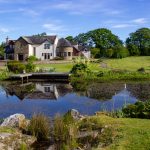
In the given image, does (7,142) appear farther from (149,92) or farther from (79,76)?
(79,76)

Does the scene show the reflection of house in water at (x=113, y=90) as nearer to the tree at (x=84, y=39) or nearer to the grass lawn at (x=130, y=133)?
the grass lawn at (x=130, y=133)

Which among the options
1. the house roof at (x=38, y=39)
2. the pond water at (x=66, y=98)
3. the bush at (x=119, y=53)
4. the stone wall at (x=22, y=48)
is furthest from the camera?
the bush at (x=119, y=53)

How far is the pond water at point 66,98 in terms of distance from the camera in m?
26.5

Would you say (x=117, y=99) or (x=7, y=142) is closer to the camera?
(x=7, y=142)

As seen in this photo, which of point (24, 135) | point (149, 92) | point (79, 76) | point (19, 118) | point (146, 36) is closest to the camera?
point (24, 135)

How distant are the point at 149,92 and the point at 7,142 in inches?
916

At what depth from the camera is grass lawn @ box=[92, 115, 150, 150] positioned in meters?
13.4

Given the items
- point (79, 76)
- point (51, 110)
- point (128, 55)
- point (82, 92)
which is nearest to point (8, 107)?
point (51, 110)

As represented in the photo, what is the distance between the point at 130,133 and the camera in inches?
592

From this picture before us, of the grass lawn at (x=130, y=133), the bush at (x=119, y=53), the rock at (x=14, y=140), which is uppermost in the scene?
the bush at (x=119, y=53)

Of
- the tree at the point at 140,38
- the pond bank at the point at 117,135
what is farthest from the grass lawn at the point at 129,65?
the pond bank at the point at 117,135

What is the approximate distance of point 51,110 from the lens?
26.2 m

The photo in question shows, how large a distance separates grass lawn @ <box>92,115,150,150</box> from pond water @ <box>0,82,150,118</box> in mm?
7131

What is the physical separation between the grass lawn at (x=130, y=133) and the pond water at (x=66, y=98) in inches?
281
